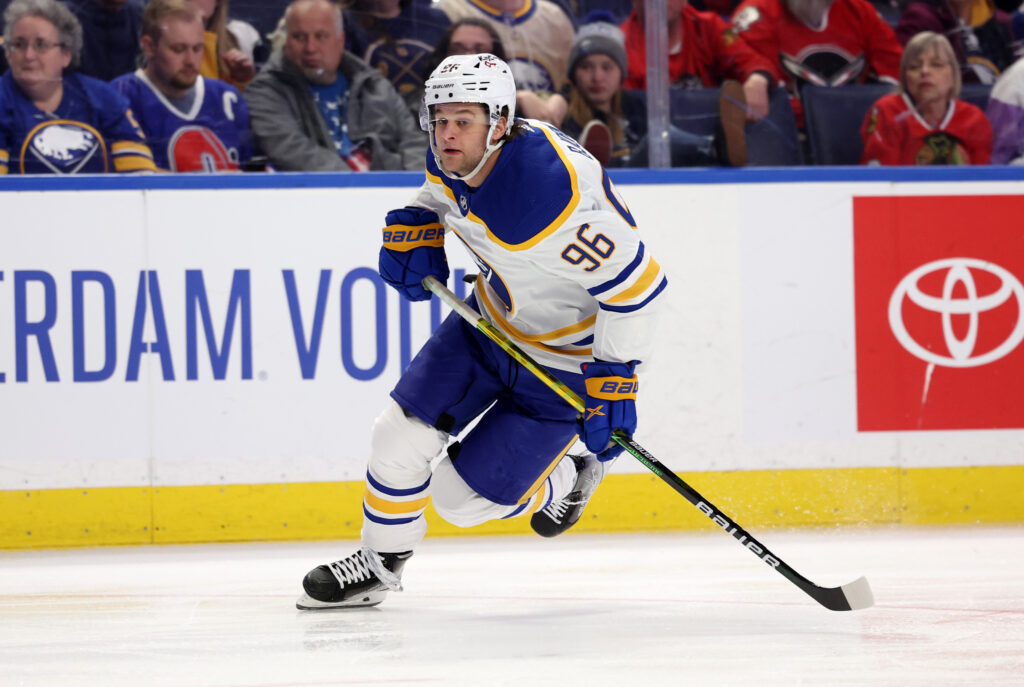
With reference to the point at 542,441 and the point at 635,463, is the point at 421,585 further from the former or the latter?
the point at 635,463

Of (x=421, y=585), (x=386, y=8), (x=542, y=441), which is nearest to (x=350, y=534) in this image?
(x=421, y=585)

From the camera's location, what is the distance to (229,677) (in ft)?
7.48

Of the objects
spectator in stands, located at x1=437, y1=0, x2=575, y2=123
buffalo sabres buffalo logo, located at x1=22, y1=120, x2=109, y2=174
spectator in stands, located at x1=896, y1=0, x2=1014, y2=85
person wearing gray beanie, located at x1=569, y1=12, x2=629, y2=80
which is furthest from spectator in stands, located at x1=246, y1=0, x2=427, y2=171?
spectator in stands, located at x1=896, y1=0, x2=1014, y2=85

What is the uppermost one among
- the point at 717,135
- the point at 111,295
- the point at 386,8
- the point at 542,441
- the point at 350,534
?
the point at 386,8

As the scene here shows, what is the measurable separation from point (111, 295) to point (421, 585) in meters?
1.50

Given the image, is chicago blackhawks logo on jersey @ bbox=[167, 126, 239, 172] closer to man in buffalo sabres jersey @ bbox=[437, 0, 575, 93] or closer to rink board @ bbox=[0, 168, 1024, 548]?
rink board @ bbox=[0, 168, 1024, 548]

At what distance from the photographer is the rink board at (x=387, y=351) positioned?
13.3 feet

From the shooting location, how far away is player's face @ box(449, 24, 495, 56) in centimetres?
428

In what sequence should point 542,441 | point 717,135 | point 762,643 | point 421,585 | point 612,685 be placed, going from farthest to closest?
point 717,135, point 421,585, point 542,441, point 762,643, point 612,685

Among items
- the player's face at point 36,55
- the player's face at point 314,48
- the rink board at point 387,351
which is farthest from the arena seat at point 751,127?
the player's face at point 36,55

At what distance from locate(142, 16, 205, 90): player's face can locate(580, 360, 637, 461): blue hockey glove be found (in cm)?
214

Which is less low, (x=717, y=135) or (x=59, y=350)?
(x=717, y=135)

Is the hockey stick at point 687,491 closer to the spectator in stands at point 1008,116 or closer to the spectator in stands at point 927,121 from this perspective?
the spectator in stands at point 927,121

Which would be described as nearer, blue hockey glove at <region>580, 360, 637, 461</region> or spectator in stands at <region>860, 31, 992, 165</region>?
blue hockey glove at <region>580, 360, 637, 461</region>
